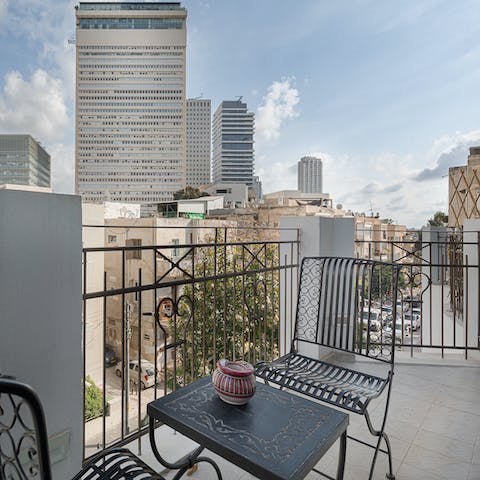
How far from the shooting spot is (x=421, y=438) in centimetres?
186

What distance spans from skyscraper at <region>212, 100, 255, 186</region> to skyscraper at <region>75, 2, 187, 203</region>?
780 centimetres

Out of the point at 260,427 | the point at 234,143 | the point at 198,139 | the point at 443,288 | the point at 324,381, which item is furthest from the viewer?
the point at 198,139

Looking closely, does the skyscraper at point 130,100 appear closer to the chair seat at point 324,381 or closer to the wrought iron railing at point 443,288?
the wrought iron railing at point 443,288

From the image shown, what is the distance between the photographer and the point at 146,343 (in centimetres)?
1603

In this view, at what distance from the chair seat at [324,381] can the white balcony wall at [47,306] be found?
Result: 2.76 feet

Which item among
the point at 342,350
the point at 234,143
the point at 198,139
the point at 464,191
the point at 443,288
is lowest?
the point at 443,288

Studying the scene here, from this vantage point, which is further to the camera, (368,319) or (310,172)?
(310,172)

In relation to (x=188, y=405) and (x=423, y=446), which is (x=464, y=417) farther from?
(x=188, y=405)

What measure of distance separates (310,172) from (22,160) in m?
47.9

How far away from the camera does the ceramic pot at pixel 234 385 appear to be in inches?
45.7

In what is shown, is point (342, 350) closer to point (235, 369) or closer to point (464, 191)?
A: point (235, 369)

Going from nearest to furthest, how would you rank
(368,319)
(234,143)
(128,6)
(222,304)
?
(368,319), (222,304), (128,6), (234,143)

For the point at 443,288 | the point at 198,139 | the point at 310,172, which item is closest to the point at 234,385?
the point at 443,288

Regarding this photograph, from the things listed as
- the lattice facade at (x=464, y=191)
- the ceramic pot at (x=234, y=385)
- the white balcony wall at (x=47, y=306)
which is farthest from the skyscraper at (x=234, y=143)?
the ceramic pot at (x=234, y=385)
